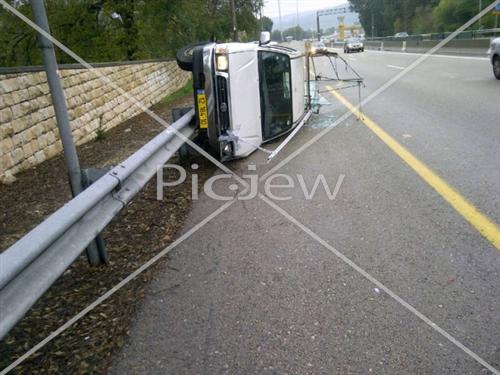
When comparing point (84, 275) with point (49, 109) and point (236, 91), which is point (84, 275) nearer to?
point (236, 91)

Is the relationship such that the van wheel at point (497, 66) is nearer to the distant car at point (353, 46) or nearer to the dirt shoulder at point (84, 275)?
the dirt shoulder at point (84, 275)

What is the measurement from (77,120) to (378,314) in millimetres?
8065

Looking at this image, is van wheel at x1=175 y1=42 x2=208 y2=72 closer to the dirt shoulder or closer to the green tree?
the dirt shoulder

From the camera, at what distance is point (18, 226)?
484cm

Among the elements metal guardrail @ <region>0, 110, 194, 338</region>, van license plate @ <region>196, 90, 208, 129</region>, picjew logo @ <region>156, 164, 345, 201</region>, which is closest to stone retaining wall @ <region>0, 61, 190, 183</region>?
picjew logo @ <region>156, 164, 345, 201</region>

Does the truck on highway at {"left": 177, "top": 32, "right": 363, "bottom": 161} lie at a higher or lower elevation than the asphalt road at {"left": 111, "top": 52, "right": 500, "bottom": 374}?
higher

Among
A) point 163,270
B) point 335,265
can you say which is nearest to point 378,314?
point 335,265

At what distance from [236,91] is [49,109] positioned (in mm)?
3663

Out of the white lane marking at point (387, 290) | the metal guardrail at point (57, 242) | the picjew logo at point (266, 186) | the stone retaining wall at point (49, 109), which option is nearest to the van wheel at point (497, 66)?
the stone retaining wall at point (49, 109)

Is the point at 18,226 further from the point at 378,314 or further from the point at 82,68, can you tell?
the point at 82,68

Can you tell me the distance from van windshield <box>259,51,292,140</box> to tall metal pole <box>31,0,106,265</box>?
12.7 ft

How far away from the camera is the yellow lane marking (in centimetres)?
382

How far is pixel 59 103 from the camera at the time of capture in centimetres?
345

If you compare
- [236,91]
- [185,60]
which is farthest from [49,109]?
[236,91]
